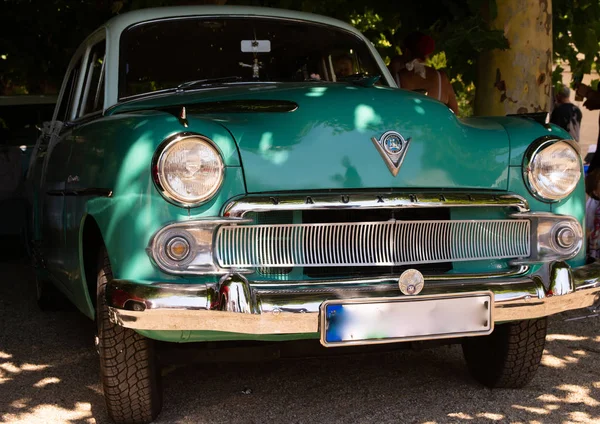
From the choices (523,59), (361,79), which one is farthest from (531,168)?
(523,59)

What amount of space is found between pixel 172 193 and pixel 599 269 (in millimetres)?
1734

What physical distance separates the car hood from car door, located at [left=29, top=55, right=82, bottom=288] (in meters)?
1.07

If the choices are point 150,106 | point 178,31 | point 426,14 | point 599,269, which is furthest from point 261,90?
point 426,14

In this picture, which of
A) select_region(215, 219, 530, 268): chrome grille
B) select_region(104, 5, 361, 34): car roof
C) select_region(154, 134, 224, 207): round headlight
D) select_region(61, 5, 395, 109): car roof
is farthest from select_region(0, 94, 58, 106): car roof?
select_region(215, 219, 530, 268): chrome grille

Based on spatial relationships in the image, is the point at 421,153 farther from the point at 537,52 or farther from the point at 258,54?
the point at 537,52

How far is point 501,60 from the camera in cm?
695

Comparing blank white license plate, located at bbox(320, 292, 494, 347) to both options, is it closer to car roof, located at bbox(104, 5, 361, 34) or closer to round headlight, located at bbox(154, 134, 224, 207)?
round headlight, located at bbox(154, 134, 224, 207)

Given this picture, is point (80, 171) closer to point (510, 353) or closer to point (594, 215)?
point (510, 353)

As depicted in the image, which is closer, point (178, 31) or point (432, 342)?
point (432, 342)

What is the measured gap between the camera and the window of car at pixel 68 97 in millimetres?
5508

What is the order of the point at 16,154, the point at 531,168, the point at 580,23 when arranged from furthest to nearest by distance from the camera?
the point at 16,154 → the point at 580,23 → the point at 531,168

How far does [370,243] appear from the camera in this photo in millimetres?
3500

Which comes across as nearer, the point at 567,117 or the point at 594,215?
the point at 594,215

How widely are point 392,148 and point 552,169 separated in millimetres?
704
